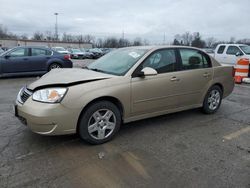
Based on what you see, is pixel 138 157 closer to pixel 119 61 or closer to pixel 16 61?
pixel 119 61

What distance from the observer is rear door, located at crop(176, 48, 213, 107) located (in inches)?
186

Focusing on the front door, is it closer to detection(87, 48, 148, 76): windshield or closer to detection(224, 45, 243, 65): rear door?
detection(87, 48, 148, 76): windshield

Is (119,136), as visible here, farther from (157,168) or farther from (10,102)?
(10,102)

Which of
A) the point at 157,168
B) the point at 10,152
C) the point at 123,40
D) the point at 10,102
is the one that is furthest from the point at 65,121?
the point at 123,40

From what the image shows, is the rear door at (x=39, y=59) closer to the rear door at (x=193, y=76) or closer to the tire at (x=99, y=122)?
the rear door at (x=193, y=76)

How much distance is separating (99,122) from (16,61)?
8.27 meters

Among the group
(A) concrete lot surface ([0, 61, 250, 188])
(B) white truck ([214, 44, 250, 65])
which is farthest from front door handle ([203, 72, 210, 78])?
(B) white truck ([214, 44, 250, 65])

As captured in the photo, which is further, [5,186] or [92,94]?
[92,94]

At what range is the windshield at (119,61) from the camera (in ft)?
13.5

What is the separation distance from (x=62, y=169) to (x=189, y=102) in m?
2.95

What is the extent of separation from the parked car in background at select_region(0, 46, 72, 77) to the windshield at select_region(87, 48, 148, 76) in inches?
274

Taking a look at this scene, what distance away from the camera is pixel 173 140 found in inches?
157

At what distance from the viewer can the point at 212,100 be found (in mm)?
5430

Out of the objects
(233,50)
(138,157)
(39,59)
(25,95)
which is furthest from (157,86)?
(233,50)
